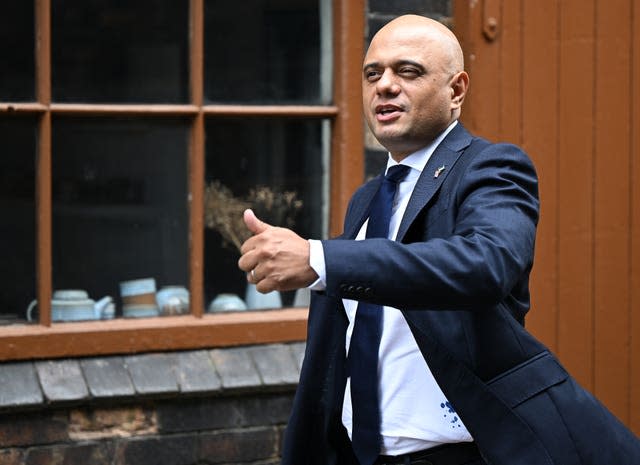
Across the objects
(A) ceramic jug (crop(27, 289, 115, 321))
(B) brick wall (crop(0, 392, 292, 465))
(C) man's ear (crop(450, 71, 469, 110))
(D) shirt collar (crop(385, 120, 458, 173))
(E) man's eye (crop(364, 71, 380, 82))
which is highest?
(E) man's eye (crop(364, 71, 380, 82))

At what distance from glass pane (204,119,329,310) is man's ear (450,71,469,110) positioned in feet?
5.47

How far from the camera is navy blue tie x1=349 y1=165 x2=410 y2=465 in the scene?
2.66 m

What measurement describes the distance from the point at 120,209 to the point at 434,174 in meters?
1.82

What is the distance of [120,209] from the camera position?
4.16 metres

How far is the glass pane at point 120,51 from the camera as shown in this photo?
13.3 ft

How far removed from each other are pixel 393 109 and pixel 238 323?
66.7 inches

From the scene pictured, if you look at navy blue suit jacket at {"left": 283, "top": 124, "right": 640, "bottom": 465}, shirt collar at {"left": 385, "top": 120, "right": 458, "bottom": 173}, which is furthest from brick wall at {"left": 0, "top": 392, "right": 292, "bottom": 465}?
navy blue suit jacket at {"left": 283, "top": 124, "right": 640, "bottom": 465}

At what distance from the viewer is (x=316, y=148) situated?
4.46 metres

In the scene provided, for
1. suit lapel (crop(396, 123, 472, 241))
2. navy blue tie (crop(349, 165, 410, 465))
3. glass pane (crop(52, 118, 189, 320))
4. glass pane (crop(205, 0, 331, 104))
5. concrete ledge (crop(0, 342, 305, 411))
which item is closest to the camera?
suit lapel (crop(396, 123, 472, 241))

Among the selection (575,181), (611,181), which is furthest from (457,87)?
(611,181)

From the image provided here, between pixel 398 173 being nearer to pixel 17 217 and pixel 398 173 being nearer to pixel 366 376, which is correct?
pixel 366 376

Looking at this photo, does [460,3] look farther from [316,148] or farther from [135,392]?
[135,392]

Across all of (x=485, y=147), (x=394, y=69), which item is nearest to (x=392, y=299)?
(x=485, y=147)

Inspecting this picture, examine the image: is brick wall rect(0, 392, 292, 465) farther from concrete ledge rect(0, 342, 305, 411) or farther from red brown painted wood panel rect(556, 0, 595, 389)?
red brown painted wood panel rect(556, 0, 595, 389)
